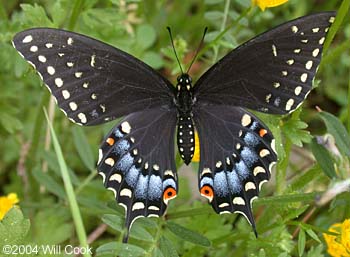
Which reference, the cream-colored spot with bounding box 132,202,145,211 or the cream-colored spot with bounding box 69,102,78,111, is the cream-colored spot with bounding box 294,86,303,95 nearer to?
the cream-colored spot with bounding box 132,202,145,211

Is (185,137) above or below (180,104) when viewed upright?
below

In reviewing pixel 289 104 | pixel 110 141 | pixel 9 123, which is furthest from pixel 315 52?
pixel 9 123

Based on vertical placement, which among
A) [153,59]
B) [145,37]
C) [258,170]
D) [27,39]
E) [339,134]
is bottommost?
[258,170]

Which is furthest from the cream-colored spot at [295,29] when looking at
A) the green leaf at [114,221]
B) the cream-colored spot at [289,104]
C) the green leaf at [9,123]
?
the green leaf at [9,123]

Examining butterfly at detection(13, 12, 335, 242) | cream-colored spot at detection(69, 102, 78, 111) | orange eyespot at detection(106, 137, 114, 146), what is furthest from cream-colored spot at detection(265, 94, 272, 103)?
cream-colored spot at detection(69, 102, 78, 111)

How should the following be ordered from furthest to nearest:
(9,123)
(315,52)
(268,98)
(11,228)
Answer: (9,123), (268,98), (315,52), (11,228)

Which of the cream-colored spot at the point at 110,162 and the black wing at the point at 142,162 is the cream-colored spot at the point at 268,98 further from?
the cream-colored spot at the point at 110,162

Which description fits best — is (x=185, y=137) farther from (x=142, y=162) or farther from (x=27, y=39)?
(x=27, y=39)

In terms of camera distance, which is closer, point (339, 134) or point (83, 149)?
point (339, 134)
